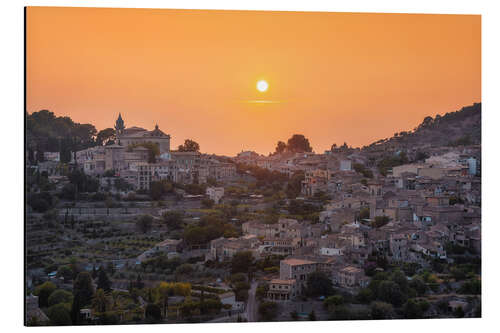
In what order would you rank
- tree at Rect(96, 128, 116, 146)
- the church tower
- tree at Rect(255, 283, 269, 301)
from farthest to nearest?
tree at Rect(96, 128, 116, 146)
the church tower
tree at Rect(255, 283, 269, 301)

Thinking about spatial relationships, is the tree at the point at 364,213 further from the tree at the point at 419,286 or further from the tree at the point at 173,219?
the tree at the point at 173,219

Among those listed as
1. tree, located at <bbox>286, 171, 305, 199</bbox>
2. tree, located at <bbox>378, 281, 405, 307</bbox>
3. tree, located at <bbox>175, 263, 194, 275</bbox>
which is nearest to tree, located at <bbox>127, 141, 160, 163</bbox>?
tree, located at <bbox>175, 263, 194, 275</bbox>

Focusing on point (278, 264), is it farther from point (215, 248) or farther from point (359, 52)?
point (359, 52)

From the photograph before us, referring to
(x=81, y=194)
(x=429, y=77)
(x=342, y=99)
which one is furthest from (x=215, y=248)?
(x=429, y=77)

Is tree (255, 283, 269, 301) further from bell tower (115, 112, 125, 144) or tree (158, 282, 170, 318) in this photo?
bell tower (115, 112, 125, 144)

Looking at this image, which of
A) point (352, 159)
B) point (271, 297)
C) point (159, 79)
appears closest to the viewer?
point (271, 297)

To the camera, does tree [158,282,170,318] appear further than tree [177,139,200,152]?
No
